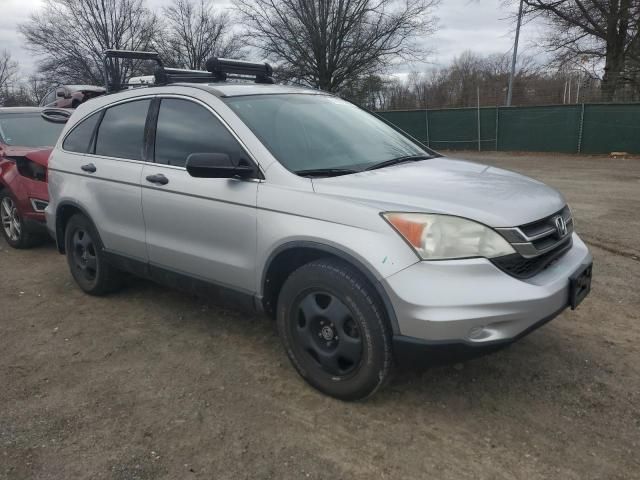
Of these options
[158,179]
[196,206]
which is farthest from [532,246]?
[158,179]

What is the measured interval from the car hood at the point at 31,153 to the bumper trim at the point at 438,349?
5.06 meters

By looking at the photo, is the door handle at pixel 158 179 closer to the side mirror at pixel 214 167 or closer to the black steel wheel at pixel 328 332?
the side mirror at pixel 214 167

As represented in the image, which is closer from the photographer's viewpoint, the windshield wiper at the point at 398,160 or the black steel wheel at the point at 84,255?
the windshield wiper at the point at 398,160

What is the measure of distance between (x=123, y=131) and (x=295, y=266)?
206cm

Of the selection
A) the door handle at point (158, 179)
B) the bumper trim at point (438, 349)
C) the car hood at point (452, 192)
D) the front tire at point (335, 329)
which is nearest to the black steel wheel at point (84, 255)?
the door handle at point (158, 179)

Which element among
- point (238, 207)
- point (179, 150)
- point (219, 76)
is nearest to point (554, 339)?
point (238, 207)

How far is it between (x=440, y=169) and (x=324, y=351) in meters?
1.37

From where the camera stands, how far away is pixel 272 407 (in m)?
2.97

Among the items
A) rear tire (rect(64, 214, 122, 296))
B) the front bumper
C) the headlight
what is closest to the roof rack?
rear tire (rect(64, 214, 122, 296))

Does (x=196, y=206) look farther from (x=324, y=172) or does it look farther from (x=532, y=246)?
(x=532, y=246)

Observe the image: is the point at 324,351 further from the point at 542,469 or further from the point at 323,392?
the point at 542,469

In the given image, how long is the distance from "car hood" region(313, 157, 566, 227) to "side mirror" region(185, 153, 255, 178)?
1.61ft

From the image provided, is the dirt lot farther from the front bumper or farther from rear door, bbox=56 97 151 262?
rear door, bbox=56 97 151 262

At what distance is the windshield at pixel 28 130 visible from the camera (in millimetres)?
6953
